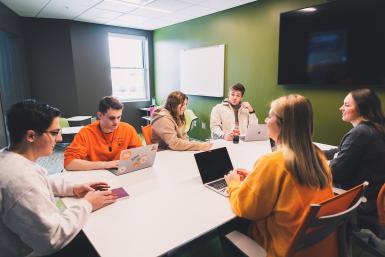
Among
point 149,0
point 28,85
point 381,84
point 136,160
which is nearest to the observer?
point 136,160

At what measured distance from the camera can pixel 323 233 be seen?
1.00 m

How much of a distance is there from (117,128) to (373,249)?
7.02ft

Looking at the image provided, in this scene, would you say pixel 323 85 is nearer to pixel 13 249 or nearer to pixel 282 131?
pixel 282 131

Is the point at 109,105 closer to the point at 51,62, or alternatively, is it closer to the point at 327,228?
the point at 327,228

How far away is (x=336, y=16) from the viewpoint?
2.93 meters

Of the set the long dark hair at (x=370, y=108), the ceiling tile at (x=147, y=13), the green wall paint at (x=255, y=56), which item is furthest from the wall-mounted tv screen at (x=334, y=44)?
the ceiling tile at (x=147, y=13)

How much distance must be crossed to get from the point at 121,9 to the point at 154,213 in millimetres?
4113

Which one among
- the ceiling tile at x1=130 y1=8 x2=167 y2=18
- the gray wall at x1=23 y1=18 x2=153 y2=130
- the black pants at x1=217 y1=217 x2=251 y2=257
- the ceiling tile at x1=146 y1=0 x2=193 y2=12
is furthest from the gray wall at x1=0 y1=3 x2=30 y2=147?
the black pants at x1=217 y1=217 x2=251 y2=257

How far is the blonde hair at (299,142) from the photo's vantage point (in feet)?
3.28

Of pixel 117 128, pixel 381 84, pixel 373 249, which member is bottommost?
pixel 373 249

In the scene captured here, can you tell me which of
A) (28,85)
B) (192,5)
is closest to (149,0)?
(192,5)

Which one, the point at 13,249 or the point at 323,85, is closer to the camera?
the point at 13,249

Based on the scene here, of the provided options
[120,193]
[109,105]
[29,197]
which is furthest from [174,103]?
[29,197]

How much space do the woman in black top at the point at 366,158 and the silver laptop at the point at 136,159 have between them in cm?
131
